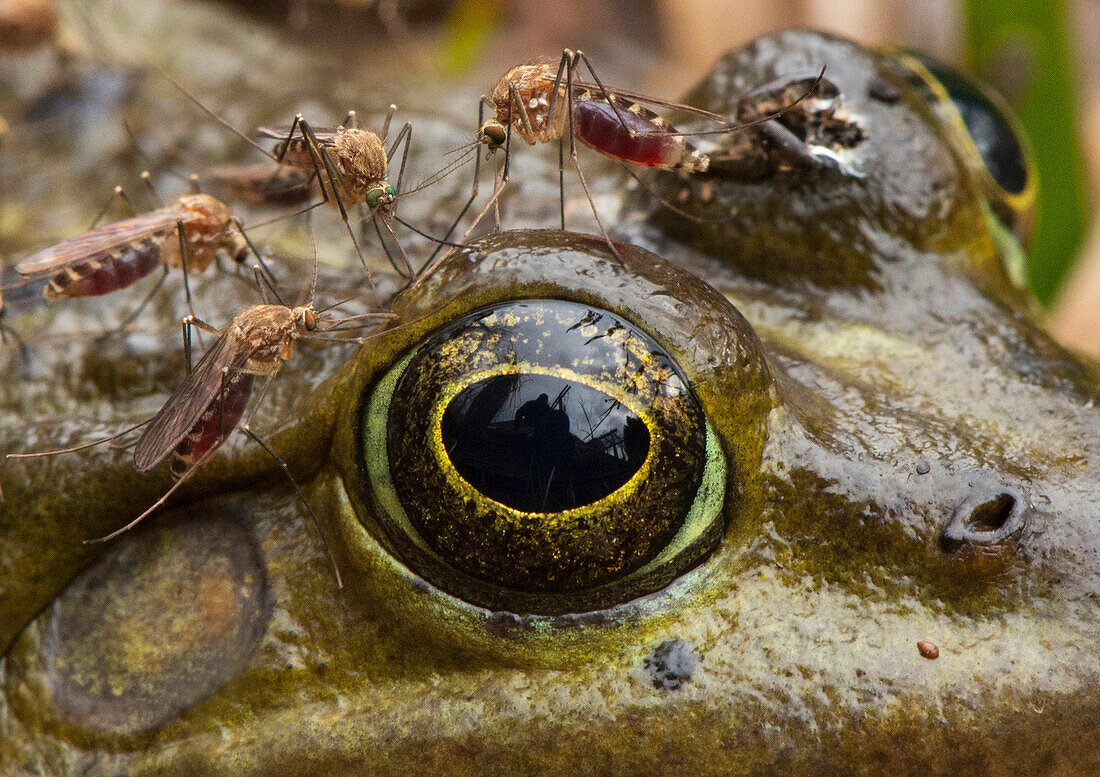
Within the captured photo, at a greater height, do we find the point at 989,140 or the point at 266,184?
the point at 989,140

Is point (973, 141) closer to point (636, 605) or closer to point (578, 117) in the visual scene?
point (578, 117)

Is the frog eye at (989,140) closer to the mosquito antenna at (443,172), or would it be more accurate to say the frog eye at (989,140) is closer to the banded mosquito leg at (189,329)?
the mosquito antenna at (443,172)

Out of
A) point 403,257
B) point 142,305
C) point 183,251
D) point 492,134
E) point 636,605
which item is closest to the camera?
point 636,605

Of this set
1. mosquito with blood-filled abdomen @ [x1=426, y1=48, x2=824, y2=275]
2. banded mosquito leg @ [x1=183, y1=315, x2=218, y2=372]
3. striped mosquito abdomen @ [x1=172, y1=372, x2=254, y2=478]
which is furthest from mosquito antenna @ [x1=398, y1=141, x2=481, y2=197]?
striped mosquito abdomen @ [x1=172, y1=372, x2=254, y2=478]

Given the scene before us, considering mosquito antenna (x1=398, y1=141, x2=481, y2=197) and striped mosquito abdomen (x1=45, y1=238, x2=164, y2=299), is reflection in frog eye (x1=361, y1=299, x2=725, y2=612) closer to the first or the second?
mosquito antenna (x1=398, y1=141, x2=481, y2=197)

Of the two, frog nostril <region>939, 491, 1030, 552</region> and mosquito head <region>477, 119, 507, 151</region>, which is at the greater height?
mosquito head <region>477, 119, 507, 151</region>

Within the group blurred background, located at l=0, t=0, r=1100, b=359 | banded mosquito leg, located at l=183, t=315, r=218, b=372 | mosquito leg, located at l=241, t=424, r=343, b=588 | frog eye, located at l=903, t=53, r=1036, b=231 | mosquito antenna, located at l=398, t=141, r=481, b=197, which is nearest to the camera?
mosquito leg, located at l=241, t=424, r=343, b=588

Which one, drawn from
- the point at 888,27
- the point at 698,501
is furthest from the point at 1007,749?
the point at 888,27

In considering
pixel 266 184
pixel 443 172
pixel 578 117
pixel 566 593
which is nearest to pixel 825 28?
pixel 443 172
